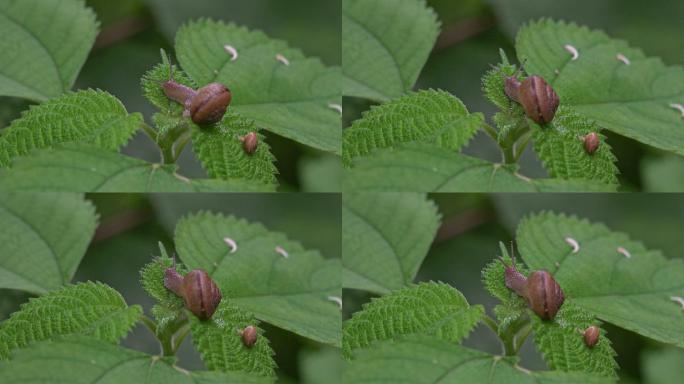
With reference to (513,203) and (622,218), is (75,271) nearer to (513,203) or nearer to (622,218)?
(513,203)

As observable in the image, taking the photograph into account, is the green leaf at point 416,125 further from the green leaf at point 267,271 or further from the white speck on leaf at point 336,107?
the green leaf at point 267,271

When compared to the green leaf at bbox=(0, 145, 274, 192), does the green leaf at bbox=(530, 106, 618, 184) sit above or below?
above

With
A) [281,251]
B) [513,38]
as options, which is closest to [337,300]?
[281,251]

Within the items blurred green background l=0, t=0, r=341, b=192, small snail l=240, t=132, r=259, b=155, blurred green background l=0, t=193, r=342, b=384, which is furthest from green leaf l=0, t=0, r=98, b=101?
small snail l=240, t=132, r=259, b=155

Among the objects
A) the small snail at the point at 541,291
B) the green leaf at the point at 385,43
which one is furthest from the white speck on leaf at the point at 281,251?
the small snail at the point at 541,291

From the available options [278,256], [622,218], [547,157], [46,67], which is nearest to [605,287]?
[622,218]

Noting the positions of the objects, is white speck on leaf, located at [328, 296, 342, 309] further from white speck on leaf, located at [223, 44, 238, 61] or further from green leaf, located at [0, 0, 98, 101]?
green leaf, located at [0, 0, 98, 101]

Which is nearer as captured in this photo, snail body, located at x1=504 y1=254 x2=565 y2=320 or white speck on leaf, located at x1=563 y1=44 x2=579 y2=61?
snail body, located at x1=504 y1=254 x2=565 y2=320
